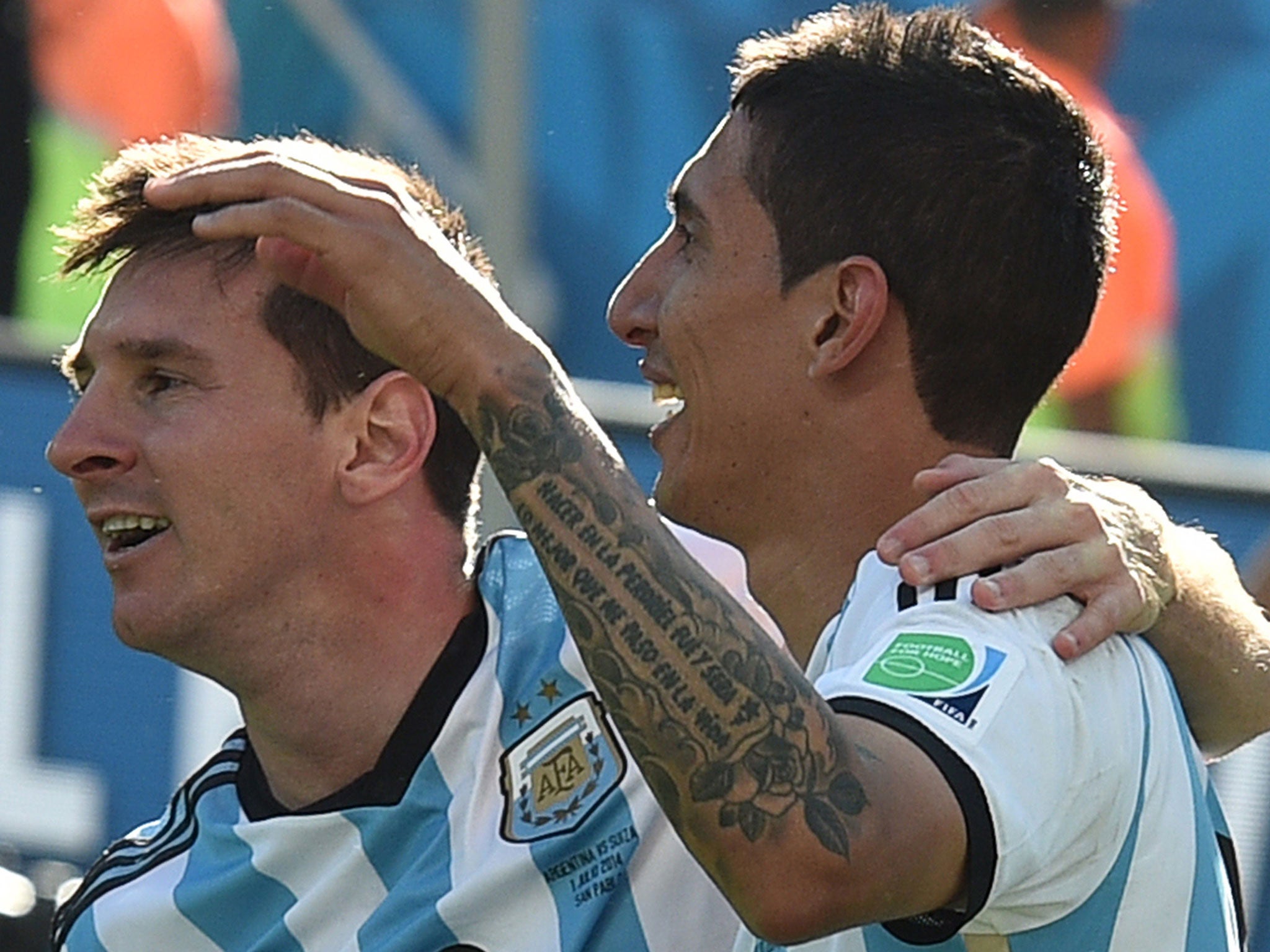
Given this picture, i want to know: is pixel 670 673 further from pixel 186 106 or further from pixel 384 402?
pixel 186 106

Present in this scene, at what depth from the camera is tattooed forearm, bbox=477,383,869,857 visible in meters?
2.07

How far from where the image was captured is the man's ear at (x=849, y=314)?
8.90ft

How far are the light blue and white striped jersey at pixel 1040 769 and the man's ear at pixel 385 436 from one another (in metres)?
0.93

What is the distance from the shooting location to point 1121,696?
2.38 m

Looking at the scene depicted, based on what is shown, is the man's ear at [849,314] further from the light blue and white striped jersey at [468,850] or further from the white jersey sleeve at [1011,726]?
the light blue and white striped jersey at [468,850]

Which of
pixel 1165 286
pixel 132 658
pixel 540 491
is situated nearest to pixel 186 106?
pixel 132 658

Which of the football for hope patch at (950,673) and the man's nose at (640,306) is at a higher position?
the man's nose at (640,306)

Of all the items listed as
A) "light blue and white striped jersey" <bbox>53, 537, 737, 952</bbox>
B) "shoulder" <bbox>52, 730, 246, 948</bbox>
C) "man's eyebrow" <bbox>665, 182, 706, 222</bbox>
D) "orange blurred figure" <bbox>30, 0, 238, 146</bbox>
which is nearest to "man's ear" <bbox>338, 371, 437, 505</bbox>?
"light blue and white striped jersey" <bbox>53, 537, 737, 952</bbox>

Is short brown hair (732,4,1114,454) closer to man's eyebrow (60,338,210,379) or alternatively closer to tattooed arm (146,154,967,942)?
tattooed arm (146,154,967,942)

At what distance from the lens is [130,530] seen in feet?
10.6

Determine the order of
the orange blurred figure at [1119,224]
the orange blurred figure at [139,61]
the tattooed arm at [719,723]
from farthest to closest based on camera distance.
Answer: the orange blurred figure at [139,61], the orange blurred figure at [1119,224], the tattooed arm at [719,723]

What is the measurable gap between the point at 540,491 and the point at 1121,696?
65cm

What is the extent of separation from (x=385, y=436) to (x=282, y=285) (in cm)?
27

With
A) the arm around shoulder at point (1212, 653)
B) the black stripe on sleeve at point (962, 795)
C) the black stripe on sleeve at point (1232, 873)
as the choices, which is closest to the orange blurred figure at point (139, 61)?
the arm around shoulder at point (1212, 653)
